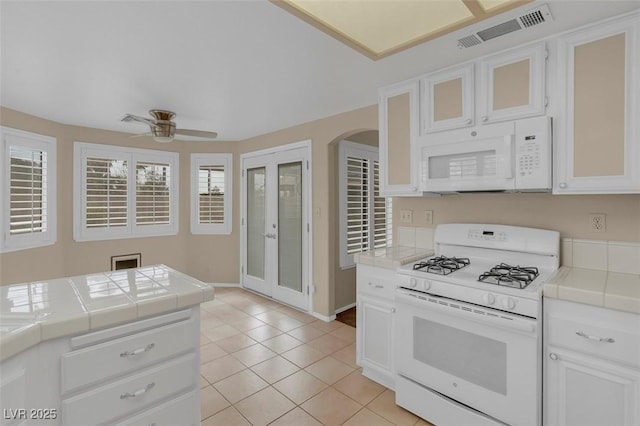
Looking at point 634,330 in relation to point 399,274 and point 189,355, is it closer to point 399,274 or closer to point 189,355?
point 399,274

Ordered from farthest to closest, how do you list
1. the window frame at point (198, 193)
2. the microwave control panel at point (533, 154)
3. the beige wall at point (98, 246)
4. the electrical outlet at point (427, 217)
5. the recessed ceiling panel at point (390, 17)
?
the window frame at point (198, 193)
the beige wall at point (98, 246)
the electrical outlet at point (427, 217)
the microwave control panel at point (533, 154)
the recessed ceiling panel at point (390, 17)

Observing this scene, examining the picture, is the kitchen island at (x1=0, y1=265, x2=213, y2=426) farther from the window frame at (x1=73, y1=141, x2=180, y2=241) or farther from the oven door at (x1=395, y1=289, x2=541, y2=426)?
the window frame at (x1=73, y1=141, x2=180, y2=241)

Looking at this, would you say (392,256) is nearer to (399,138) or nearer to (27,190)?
(399,138)

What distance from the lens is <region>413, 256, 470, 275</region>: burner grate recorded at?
2.10 m

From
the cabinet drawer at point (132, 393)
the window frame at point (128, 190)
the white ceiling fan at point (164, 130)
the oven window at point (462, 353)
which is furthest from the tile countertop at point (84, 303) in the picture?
the window frame at point (128, 190)

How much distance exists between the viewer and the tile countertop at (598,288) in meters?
1.44

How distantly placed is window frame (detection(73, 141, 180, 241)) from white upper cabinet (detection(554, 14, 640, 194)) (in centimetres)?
483

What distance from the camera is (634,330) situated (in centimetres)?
141

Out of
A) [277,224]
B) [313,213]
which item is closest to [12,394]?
[313,213]

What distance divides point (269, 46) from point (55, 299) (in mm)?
1790

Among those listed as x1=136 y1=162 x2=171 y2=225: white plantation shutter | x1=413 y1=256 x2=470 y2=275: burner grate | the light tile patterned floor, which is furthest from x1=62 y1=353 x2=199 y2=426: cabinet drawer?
x1=136 y1=162 x2=171 y2=225: white plantation shutter

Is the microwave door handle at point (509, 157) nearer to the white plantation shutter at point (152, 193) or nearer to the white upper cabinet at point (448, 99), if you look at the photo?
the white upper cabinet at point (448, 99)

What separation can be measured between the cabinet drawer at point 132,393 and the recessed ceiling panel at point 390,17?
71.5 inches

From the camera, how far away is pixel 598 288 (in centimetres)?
156
